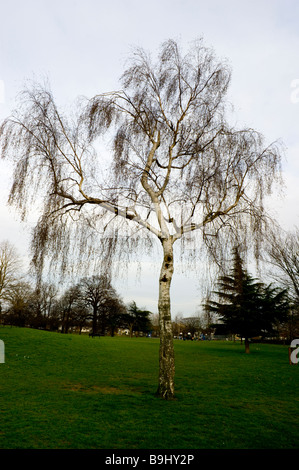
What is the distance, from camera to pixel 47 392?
9.38 metres

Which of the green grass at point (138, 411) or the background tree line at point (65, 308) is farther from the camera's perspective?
the background tree line at point (65, 308)

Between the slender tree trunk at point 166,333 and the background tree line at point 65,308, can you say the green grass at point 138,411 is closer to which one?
the slender tree trunk at point 166,333

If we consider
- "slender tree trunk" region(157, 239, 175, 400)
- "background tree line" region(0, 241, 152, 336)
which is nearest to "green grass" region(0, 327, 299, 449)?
"slender tree trunk" region(157, 239, 175, 400)

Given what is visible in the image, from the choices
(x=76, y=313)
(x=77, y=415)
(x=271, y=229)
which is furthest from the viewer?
(x=76, y=313)

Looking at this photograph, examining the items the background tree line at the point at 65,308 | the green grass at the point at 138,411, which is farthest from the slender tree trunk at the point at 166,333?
the background tree line at the point at 65,308

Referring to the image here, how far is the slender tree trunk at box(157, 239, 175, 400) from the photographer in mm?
8672

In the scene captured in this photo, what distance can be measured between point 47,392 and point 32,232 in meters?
5.61

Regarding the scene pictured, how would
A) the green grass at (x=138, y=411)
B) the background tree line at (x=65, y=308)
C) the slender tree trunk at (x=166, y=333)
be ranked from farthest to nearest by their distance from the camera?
the background tree line at (x=65, y=308)
the slender tree trunk at (x=166, y=333)
the green grass at (x=138, y=411)

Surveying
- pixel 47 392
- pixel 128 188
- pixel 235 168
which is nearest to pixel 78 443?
pixel 47 392

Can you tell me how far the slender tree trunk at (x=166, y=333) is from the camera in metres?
8.67

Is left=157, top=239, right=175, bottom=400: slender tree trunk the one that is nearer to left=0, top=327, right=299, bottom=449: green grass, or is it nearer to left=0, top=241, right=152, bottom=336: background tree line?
left=0, top=327, right=299, bottom=449: green grass

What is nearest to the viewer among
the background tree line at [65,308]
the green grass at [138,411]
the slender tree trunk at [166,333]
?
the green grass at [138,411]

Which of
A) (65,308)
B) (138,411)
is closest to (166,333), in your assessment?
(138,411)
